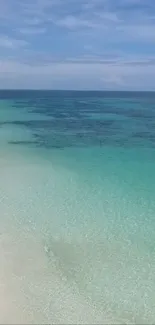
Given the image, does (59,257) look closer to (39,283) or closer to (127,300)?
(39,283)

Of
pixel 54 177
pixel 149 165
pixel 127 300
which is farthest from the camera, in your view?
pixel 149 165

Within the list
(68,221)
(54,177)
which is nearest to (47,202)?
(68,221)

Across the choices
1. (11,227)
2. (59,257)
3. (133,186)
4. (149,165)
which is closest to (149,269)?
(59,257)

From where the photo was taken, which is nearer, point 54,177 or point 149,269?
point 149,269

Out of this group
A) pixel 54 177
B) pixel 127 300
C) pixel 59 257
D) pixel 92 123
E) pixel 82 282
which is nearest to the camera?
pixel 127 300

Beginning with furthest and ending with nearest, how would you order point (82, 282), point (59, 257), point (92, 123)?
1. point (92, 123)
2. point (59, 257)
3. point (82, 282)

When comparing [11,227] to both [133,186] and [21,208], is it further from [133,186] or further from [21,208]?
[133,186]
